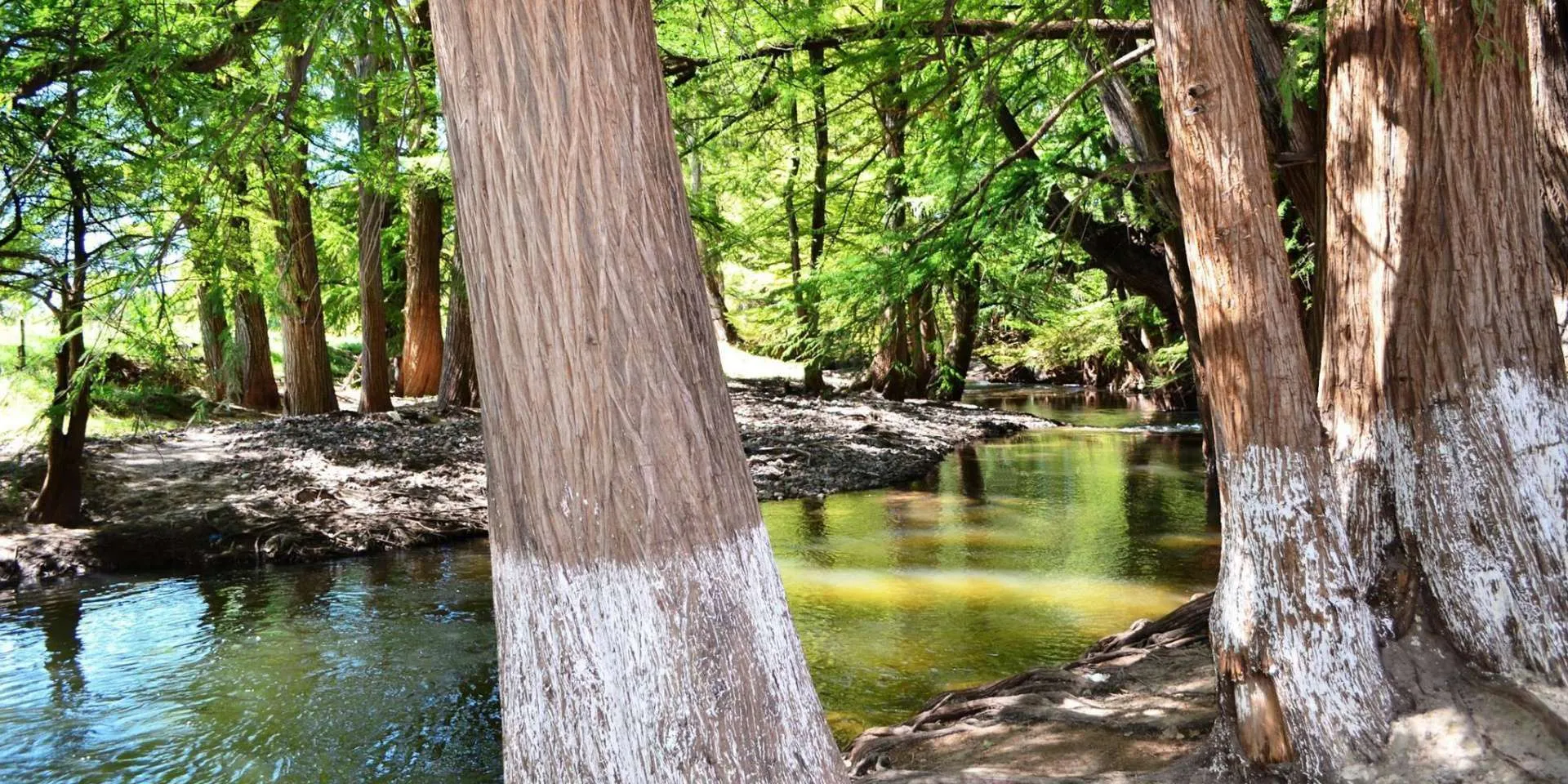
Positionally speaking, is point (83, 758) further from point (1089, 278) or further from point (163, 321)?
point (1089, 278)

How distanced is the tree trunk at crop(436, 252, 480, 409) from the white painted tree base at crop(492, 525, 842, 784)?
44.3 ft

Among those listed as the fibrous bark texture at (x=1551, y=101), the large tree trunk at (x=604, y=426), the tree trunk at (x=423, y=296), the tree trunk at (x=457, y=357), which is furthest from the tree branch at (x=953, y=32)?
the tree trunk at (x=423, y=296)

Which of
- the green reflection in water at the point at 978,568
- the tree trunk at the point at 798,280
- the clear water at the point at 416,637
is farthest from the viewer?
the tree trunk at the point at 798,280

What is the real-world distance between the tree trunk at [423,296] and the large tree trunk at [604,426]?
13335 mm

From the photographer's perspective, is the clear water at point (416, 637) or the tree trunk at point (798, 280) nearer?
the clear water at point (416, 637)

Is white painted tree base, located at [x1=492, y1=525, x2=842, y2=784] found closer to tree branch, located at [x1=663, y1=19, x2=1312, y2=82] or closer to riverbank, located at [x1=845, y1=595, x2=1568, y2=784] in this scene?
riverbank, located at [x1=845, y1=595, x2=1568, y2=784]

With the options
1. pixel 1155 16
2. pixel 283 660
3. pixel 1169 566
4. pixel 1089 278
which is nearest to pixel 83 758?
pixel 283 660

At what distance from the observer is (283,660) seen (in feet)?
23.7

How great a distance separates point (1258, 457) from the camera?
3.72m

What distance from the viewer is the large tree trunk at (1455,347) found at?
3855 mm

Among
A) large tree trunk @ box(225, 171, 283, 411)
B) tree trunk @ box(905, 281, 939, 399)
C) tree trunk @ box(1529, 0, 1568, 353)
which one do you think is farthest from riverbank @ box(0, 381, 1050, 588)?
tree trunk @ box(1529, 0, 1568, 353)

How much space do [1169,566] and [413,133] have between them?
7.05 m

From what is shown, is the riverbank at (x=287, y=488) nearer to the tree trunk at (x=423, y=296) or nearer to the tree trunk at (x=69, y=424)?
the tree trunk at (x=69, y=424)

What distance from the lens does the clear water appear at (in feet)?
19.1
